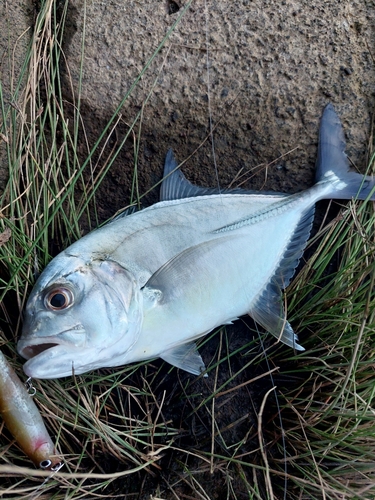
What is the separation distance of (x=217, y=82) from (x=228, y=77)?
6cm

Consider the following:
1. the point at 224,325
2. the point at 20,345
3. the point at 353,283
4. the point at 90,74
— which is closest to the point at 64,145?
the point at 90,74

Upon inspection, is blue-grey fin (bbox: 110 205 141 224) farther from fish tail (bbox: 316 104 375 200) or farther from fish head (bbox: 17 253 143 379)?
fish tail (bbox: 316 104 375 200)

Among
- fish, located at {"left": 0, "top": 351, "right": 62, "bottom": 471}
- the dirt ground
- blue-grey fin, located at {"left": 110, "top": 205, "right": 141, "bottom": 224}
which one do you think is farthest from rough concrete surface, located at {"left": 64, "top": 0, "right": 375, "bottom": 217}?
fish, located at {"left": 0, "top": 351, "right": 62, "bottom": 471}

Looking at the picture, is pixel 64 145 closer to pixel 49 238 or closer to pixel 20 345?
pixel 49 238

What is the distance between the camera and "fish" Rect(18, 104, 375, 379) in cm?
167

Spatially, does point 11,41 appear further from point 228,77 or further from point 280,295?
point 280,295

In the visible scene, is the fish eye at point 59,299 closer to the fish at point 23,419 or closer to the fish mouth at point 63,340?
the fish mouth at point 63,340

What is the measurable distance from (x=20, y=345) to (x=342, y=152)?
5.35 feet

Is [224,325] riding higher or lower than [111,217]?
lower

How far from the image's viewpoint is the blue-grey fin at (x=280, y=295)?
2.01m

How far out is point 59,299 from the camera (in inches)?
66.1

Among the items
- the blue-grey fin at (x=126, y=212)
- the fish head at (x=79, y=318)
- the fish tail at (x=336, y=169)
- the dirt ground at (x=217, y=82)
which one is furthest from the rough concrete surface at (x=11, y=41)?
the fish tail at (x=336, y=169)

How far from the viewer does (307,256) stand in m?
2.24

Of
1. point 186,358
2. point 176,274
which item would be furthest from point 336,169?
point 186,358
